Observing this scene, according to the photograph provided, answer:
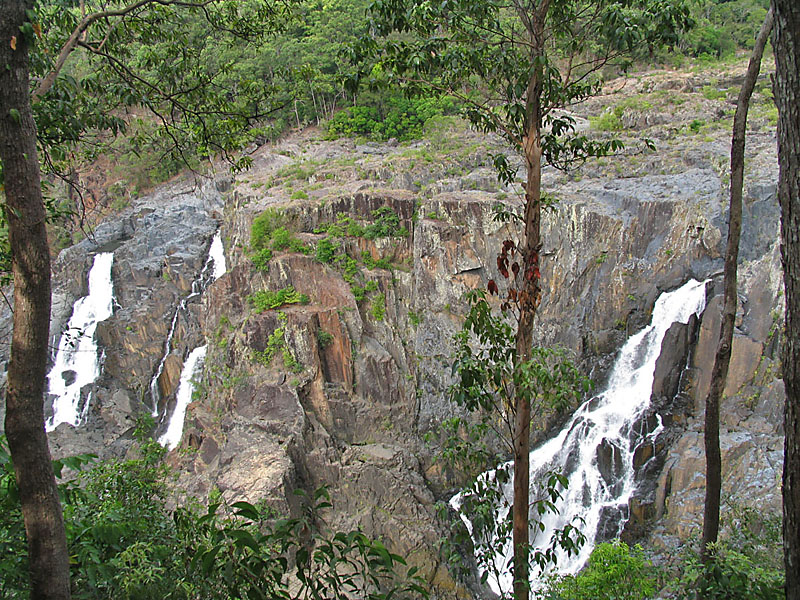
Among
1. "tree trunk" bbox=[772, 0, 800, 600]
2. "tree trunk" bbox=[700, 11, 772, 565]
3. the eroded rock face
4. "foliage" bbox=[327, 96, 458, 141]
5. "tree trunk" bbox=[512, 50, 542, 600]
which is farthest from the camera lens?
"foliage" bbox=[327, 96, 458, 141]

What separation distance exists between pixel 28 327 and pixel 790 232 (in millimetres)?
3951

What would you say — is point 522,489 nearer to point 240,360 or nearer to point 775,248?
point 775,248

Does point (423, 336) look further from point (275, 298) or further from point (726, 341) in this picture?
point (726, 341)

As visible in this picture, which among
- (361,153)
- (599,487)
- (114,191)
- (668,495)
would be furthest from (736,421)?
(114,191)

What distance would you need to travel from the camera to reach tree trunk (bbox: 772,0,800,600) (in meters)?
2.29

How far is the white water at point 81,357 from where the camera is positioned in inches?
798

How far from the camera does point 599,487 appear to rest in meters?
13.1

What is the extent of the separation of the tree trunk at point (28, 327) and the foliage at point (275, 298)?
13469 mm

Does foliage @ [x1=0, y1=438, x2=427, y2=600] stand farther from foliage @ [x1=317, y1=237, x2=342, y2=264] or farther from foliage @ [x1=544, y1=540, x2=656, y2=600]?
foliage @ [x1=317, y1=237, x2=342, y2=264]

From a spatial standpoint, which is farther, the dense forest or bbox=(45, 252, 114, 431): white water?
bbox=(45, 252, 114, 431): white water

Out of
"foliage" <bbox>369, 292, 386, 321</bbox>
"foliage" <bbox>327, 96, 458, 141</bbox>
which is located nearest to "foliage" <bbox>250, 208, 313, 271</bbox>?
"foliage" <bbox>369, 292, 386, 321</bbox>

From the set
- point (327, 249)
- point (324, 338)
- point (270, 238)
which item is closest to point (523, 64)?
point (324, 338)

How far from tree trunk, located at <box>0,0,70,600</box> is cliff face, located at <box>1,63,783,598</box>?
33.8ft

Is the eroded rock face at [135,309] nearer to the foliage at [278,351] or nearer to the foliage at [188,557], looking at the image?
the foliage at [278,351]
